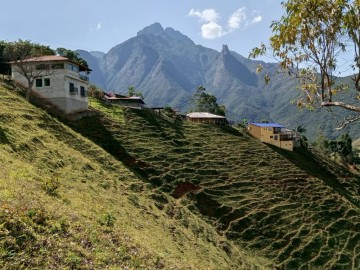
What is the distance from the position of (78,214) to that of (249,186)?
38603 millimetres

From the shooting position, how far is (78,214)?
1938 centimetres

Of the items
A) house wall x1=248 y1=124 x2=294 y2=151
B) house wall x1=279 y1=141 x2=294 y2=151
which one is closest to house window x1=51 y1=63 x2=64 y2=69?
house wall x1=248 y1=124 x2=294 y2=151

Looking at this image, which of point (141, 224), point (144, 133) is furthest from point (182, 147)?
point (141, 224)

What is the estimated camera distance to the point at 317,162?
2859 inches

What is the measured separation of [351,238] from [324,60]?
126 feet

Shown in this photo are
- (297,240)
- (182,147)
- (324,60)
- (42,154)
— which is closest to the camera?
(324,60)

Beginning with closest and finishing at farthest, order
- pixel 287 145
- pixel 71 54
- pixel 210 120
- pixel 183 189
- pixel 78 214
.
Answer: pixel 78 214 < pixel 183 189 < pixel 287 145 < pixel 210 120 < pixel 71 54

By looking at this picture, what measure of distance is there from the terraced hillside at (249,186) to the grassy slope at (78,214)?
4.09 meters

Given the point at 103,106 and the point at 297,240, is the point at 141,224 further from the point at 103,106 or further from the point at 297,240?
the point at 103,106

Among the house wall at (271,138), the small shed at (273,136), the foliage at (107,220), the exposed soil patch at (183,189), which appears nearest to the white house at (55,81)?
the exposed soil patch at (183,189)

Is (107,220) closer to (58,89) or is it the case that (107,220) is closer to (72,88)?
(58,89)

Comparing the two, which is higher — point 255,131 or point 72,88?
point 72,88

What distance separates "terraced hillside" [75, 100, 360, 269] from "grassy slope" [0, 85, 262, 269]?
13.4ft

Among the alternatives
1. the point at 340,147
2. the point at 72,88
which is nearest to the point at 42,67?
the point at 72,88
